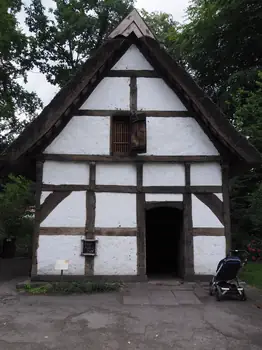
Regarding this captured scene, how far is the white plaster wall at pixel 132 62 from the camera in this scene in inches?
333

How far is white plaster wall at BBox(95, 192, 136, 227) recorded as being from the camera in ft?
25.5

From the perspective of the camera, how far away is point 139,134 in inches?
302

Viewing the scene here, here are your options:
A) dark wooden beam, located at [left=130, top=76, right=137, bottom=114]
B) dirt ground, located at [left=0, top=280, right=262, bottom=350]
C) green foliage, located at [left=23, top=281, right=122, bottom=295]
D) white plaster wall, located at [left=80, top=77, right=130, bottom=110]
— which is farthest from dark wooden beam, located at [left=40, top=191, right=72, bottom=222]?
dark wooden beam, located at [left=130, top=76, right=137, bottom=114]

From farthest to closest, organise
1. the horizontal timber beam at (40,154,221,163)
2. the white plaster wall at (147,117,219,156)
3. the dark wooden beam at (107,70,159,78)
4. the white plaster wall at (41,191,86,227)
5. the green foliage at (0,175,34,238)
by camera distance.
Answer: the green foliage at (0,175,34,238)
the dark wooden beam at (107,70,159,78)
the white plaster wall at (147,117,219,156)
the horizontal timber beam at (40,154,221,163)
the white plaster wall at (41,191,86,227)

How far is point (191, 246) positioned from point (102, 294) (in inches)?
98.1

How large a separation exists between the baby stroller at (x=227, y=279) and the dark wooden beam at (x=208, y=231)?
1490mm

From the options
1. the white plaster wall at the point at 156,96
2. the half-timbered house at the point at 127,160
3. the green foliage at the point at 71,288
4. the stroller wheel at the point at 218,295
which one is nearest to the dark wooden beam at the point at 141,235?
Result: the half-timbered house at the point at 127,160

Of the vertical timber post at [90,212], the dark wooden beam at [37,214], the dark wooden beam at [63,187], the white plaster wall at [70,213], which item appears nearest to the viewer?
the dark wooden beam at [37,214]

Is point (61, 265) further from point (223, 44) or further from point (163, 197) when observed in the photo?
point (223, 44)

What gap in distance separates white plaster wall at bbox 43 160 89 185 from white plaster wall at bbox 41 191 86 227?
33cm

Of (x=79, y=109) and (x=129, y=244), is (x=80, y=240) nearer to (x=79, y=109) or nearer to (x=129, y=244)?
(x=129, y=244)

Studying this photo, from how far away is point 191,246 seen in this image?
7.79 meters

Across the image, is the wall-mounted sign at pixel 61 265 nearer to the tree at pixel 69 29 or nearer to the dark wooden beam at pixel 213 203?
the dark wooden beam at pixel 213 203

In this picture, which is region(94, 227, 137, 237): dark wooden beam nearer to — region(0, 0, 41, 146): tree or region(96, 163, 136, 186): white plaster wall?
region(96, 163, 136, 186): white plaster wall
